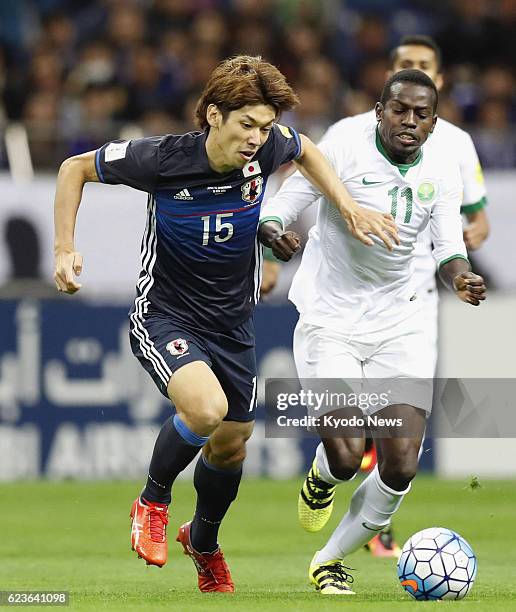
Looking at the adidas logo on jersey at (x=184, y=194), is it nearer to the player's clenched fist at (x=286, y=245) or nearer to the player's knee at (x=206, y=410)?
the player's clenched fist at (x=286, y=245)

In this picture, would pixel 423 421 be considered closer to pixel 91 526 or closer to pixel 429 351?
pixel 429 351

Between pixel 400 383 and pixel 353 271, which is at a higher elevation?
pixel 353 271

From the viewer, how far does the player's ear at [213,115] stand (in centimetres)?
679

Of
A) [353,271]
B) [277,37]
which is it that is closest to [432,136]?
[353,271]

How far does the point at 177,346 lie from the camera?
22.3ft

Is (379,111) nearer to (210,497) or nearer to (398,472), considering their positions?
(398,472)

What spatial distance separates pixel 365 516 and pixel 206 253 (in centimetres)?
152

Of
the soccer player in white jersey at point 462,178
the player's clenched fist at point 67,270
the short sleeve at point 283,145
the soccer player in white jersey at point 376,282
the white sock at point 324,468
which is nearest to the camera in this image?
the player's clenched fist at point 67,270

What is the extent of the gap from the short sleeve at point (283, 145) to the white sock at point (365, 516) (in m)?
1.59

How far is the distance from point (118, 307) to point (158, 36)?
4210mm

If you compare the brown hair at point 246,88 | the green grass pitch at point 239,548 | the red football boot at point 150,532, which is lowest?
the green grass pitch at point 239,548

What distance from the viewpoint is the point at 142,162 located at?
270 inches

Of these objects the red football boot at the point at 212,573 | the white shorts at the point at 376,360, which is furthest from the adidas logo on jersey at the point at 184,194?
the red football boot at the point at 212,573

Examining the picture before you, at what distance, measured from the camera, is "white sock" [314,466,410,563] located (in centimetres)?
722
